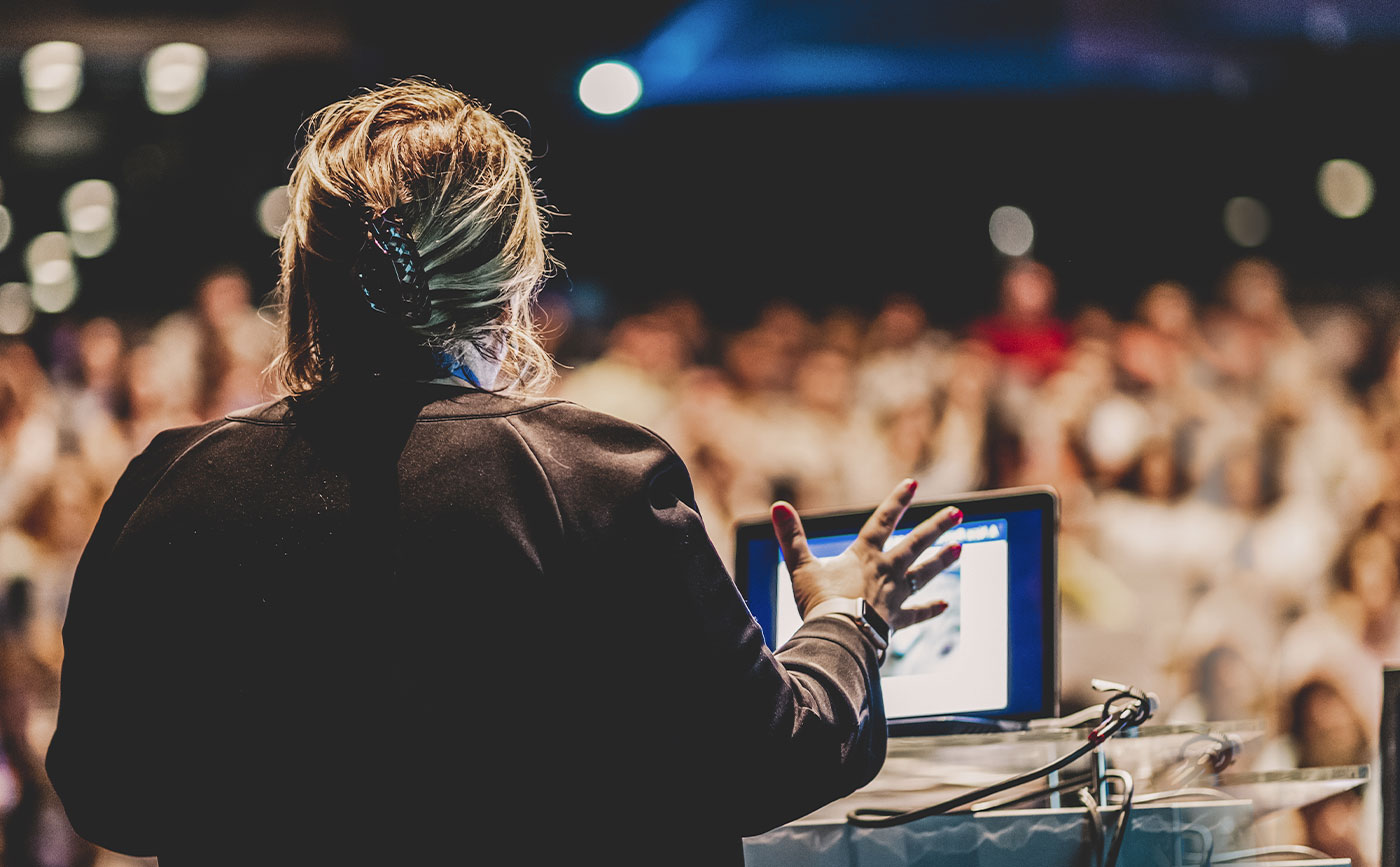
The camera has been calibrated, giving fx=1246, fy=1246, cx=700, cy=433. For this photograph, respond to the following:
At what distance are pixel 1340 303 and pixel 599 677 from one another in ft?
15.3

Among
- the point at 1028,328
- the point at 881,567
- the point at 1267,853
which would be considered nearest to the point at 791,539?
the point at 881,567

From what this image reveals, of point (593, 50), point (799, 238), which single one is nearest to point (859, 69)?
point (799, 238)

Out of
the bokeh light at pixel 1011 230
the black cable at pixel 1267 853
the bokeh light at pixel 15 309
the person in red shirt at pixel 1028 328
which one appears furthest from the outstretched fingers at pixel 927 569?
the bokeh light at pixel 1011 230

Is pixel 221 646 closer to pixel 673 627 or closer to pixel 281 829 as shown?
pixel 281 829

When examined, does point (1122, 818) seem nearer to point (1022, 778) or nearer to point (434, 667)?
point (1022, 778)

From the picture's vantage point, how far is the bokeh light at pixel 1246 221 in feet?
16.5

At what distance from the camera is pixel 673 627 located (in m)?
0.84

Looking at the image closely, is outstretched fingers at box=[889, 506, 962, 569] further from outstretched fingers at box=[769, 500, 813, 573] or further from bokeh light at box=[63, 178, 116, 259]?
bokeh light at box=[63, 178, 116, 259]

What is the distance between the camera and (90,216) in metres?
4.72

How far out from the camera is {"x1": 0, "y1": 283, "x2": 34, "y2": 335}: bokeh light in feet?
14.1

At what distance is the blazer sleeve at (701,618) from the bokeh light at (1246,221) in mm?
4708

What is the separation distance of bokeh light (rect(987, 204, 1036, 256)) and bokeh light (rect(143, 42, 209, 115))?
10.2ft

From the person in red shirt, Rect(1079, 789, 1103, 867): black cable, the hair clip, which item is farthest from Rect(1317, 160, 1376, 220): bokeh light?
the hair clip

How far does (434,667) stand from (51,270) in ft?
14.7
